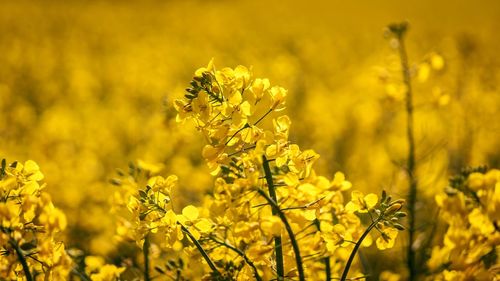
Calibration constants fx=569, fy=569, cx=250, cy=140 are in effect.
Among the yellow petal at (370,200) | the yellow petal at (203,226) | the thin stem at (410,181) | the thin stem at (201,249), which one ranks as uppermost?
the thin stem at (410,181)

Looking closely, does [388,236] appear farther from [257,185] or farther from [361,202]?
[257,185]

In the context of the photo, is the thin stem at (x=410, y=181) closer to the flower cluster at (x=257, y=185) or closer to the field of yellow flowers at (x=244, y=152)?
the field of yellow flowers at (x=244, y=152)

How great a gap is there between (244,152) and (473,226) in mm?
675

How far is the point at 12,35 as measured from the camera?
35.0ft

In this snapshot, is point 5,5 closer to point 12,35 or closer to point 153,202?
point 12,35

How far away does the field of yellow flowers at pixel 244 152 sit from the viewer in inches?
57.1

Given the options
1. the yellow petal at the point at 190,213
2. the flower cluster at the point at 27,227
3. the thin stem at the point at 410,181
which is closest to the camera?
the flower cluster at the point at 27,227

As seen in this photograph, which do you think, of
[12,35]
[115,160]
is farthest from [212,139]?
[12,35]

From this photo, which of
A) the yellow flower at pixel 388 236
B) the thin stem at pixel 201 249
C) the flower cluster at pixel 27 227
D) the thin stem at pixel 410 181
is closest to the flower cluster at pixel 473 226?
the yellow flower at pixel 388 236

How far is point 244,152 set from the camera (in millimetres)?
1465

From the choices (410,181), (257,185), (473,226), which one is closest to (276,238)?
(257,185)

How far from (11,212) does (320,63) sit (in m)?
8.37

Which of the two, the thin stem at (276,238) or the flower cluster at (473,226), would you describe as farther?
the flower cluster at (473,226)

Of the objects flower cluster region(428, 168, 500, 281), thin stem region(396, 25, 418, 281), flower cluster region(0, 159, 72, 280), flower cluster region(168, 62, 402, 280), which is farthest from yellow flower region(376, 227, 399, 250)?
flower cluster region(0, 159, 72, 280)
